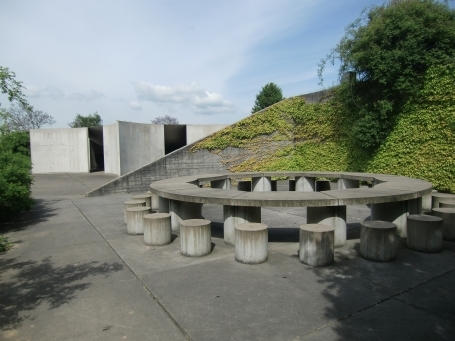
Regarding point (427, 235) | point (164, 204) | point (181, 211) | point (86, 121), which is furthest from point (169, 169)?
point (86, 121)

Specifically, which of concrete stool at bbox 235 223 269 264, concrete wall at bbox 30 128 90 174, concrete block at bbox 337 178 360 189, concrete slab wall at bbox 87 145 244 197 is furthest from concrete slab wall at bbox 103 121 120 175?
concrete stool at bbox 235 223 269 264

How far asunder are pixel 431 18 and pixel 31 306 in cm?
1405

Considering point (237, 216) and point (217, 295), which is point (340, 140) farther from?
point (217, 295)

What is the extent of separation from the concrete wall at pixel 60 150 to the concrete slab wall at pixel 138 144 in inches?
303

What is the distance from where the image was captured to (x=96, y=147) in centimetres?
3222

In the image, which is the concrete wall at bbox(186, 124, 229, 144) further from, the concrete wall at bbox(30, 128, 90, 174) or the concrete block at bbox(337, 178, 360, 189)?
the concrete block at bbox(337, 178, 360, 189)

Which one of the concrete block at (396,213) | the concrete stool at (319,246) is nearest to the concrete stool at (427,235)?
the concrete block at (396,213)

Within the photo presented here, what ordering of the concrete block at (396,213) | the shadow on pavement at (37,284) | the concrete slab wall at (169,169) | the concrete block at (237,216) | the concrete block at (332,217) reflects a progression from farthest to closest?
the concrete slab wall at (169,169), the concrete block at (396,213), the concrete block at (237,216), the concrete block at (332,217), the shadow on pavement at (37,284)

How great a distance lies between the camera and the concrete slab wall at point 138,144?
20.7 m

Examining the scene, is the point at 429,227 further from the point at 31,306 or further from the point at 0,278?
the point at 0,278

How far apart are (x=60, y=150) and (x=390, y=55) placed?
25.8 meters

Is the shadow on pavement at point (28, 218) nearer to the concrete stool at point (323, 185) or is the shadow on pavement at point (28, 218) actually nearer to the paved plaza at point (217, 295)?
the paved plaza at point (217, 295)

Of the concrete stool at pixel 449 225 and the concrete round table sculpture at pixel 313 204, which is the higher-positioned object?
the concrete round table sculpture at pixel 313 204

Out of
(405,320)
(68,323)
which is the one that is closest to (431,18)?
(405,320)
